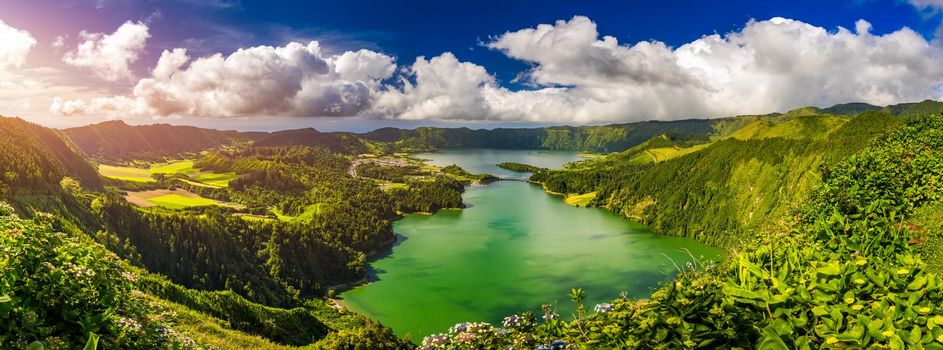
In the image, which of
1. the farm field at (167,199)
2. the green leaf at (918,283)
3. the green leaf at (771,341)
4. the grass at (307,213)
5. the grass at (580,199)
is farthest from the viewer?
the grass at (580,199)

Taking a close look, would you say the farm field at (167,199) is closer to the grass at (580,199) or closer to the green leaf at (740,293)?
the grass at (580,199)

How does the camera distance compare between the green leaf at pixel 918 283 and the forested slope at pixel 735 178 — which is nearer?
the green leaf at pixel 918 283

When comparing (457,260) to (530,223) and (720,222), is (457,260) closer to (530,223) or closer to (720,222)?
(530,223)

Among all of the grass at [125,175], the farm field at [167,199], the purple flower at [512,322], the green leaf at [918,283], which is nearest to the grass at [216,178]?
the grass at [125,175]

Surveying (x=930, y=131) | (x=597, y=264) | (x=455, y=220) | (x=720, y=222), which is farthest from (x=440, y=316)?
(x=720, y=222)

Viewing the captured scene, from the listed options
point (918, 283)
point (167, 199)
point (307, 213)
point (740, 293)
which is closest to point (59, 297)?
point (740, 293)

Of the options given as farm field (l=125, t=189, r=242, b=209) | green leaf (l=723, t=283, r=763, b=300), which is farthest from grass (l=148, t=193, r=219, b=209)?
green leaf (l=723, t=283, r=763, b=300)
